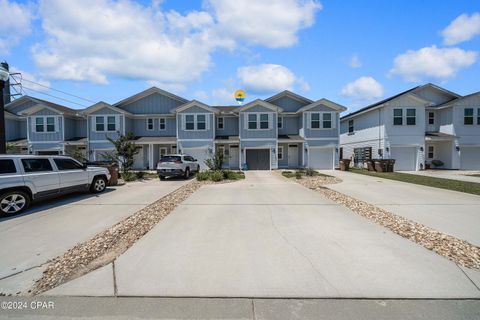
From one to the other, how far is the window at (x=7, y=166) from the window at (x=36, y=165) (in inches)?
12.4

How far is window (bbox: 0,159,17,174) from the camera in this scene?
745 cm

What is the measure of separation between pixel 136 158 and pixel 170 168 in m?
11.1

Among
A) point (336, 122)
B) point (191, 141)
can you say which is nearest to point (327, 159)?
point (336, 122)

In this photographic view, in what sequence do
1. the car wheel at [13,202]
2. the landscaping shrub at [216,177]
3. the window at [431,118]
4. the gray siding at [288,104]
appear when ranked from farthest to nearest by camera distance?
the gray siding at [288,104]
the window at [431,118]
the landscaping shrub at [216,177]
the car wheel at [13,202]

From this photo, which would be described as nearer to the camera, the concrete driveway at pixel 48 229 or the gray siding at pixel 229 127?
the concrete driveway at pixel 48 229

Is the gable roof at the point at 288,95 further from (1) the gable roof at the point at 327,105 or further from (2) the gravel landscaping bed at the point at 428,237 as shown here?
(2) the gravel landscaping bed at the point at 428,237

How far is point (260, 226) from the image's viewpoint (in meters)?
6.11

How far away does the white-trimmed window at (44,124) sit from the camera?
25016 millimetres

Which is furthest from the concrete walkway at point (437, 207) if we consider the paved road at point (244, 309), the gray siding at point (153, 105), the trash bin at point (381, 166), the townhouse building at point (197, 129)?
the gray siding at point (153, 105)

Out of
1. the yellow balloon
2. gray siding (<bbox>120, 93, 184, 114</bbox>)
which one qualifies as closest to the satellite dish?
the yellow balloon

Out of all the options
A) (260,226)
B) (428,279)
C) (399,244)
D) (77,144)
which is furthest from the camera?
(77,144)

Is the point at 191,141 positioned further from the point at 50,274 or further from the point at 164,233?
the point at 50,274

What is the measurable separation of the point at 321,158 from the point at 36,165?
21.2 meters

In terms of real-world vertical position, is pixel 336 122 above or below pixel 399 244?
above
